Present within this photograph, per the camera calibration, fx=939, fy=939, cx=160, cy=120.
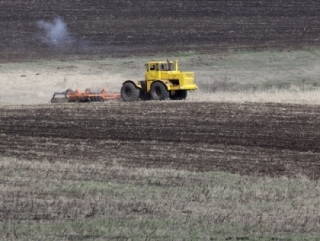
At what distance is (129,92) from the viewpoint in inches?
1284

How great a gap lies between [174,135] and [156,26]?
32.8 m

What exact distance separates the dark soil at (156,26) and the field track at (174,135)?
2213 centimetres

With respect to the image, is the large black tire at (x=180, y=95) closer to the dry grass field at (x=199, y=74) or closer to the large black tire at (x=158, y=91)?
the dry grass field at (x=199, y=74)

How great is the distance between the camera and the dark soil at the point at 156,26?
169 ft

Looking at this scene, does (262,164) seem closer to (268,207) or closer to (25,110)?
(268,207)

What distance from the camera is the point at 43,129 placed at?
24.9 m

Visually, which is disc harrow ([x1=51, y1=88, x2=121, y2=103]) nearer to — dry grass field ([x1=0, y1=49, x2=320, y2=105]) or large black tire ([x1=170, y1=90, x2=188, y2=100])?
large black tire ([x1=170, y1=90, x2=188, y2=100])

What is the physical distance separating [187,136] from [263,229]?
10.0 metres

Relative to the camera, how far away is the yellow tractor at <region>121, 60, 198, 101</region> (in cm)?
3206

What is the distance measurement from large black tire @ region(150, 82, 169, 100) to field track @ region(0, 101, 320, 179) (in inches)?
89.6

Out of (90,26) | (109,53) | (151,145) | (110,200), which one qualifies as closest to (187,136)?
(151,145)

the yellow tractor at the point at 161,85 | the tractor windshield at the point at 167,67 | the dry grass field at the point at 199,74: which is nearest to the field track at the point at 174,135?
the yellow tractor at the point at 161,85

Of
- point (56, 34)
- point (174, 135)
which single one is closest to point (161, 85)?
point (174, 135)

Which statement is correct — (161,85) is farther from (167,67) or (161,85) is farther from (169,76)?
(167,67)
